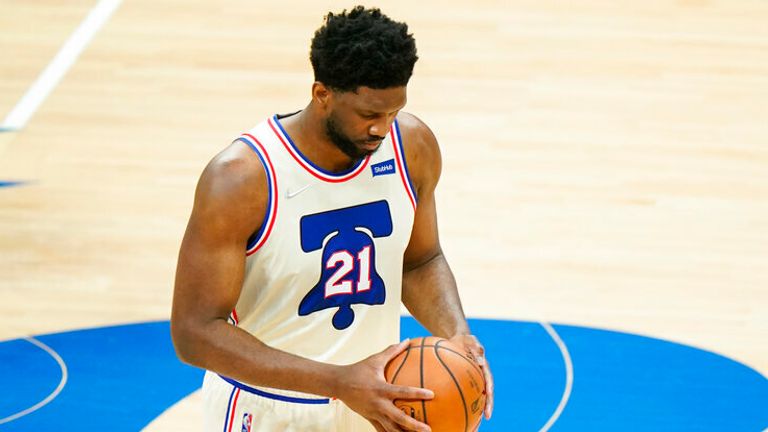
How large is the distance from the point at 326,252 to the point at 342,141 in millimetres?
320

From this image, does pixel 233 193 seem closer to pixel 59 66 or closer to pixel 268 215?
pixel 268 215

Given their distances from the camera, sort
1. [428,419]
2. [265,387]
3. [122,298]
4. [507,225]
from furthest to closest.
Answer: [507,225], [122,298], [265,387], [428,419]

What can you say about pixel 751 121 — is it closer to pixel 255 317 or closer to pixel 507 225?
pixel 507 225

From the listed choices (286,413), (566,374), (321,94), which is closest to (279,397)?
(286,413)

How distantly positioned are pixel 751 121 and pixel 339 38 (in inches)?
255

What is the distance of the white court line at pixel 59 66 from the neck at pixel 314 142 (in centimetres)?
611

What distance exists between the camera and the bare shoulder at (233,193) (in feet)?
11.1

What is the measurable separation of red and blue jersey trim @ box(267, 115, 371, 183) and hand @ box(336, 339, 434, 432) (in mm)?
580

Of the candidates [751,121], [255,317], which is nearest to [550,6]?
[751,121]

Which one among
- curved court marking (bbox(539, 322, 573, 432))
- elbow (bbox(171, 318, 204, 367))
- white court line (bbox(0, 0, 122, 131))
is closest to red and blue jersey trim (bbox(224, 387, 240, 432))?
elbow (bbox(171, 318, 204, 367))

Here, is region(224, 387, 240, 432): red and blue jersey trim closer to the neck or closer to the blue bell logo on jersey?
the blue bell logo on jersey

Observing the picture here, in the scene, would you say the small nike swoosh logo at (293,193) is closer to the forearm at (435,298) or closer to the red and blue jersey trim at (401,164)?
the red and blue jersey trim at (401,164)

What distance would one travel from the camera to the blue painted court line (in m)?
5.82

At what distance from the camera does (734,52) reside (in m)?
10.5
